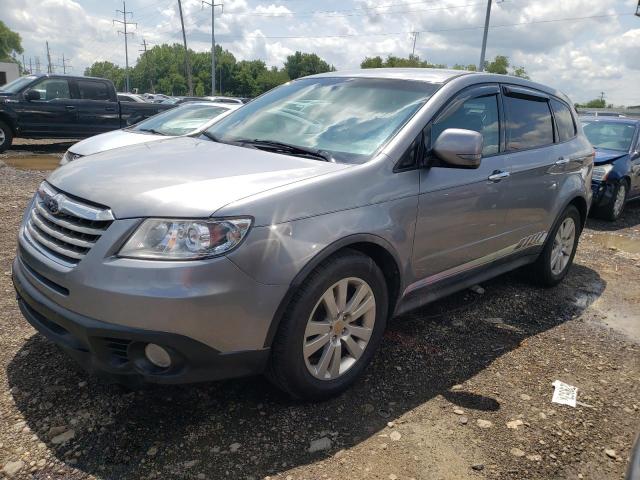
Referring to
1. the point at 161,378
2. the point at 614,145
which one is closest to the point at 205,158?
the point at 161,378

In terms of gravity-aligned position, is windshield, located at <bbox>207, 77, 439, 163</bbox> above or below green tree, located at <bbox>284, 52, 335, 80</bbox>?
below

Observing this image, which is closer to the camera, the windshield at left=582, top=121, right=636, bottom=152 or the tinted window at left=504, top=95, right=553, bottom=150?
the tinted window at left=504, top=95, right=553, bottom=150

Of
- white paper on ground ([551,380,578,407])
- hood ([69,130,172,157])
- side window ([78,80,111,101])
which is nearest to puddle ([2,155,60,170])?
side window ([78,80,111,101])

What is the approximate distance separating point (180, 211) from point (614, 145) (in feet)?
29.4

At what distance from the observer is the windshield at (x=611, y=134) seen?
30.1 ft

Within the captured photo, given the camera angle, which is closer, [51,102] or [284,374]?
[284,374]

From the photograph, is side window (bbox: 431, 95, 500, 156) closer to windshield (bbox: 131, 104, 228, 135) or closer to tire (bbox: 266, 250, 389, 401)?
tire (bbox: 266, 250, 389, 401)

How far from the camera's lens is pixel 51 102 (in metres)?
12.4

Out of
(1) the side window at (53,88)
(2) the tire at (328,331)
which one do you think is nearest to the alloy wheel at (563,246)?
(2) the tire at (328,331)

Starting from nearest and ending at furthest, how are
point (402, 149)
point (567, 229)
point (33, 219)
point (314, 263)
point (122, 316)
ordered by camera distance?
point (122, 316) → point (314, 263) → point (33, 219) → point (402, 149) → point (567, 229)

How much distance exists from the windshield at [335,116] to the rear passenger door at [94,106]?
1032cm

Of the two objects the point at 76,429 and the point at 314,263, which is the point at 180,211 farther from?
the point at 76,429

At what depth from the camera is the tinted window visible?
4000 millimetres

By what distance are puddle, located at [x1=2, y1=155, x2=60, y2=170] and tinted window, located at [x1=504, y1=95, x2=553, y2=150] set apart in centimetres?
896
